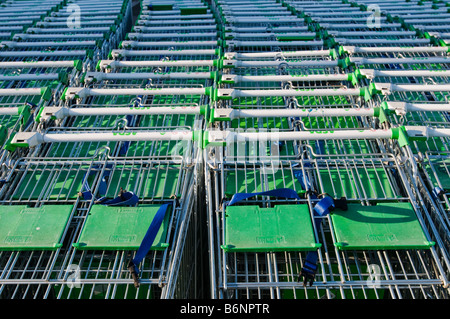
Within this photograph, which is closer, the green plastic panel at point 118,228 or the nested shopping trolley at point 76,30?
the green plastic panel at point 118,228

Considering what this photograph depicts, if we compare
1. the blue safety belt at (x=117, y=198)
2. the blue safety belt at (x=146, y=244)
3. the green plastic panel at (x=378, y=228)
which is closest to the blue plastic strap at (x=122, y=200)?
the blue safety belt at (x=117, y=198)

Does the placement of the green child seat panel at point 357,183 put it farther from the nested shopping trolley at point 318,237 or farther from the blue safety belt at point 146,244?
the blue safety belt at point 146,244

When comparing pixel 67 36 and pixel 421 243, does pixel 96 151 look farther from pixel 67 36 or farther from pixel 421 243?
pixel 67 36

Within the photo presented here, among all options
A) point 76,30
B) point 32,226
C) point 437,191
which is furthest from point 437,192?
point 76,30

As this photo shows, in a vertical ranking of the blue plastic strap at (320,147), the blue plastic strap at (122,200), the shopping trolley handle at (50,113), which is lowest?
the blue plastic strap at (122,200)

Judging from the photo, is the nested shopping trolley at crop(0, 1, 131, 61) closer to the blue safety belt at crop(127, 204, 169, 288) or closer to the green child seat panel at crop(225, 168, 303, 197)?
the green child seat panel at crop(225, 168, 303, 197)

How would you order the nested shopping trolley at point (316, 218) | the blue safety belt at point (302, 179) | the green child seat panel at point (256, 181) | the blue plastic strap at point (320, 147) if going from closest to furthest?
1. the nested shopping trolley at point (316, 218)
2. the blue safety belt at point (302, 179)
3. the green child seat panel at point (256, 181)
4. the blue plastic strap at point (320, 147)

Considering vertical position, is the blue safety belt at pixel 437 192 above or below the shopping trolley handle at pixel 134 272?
above
